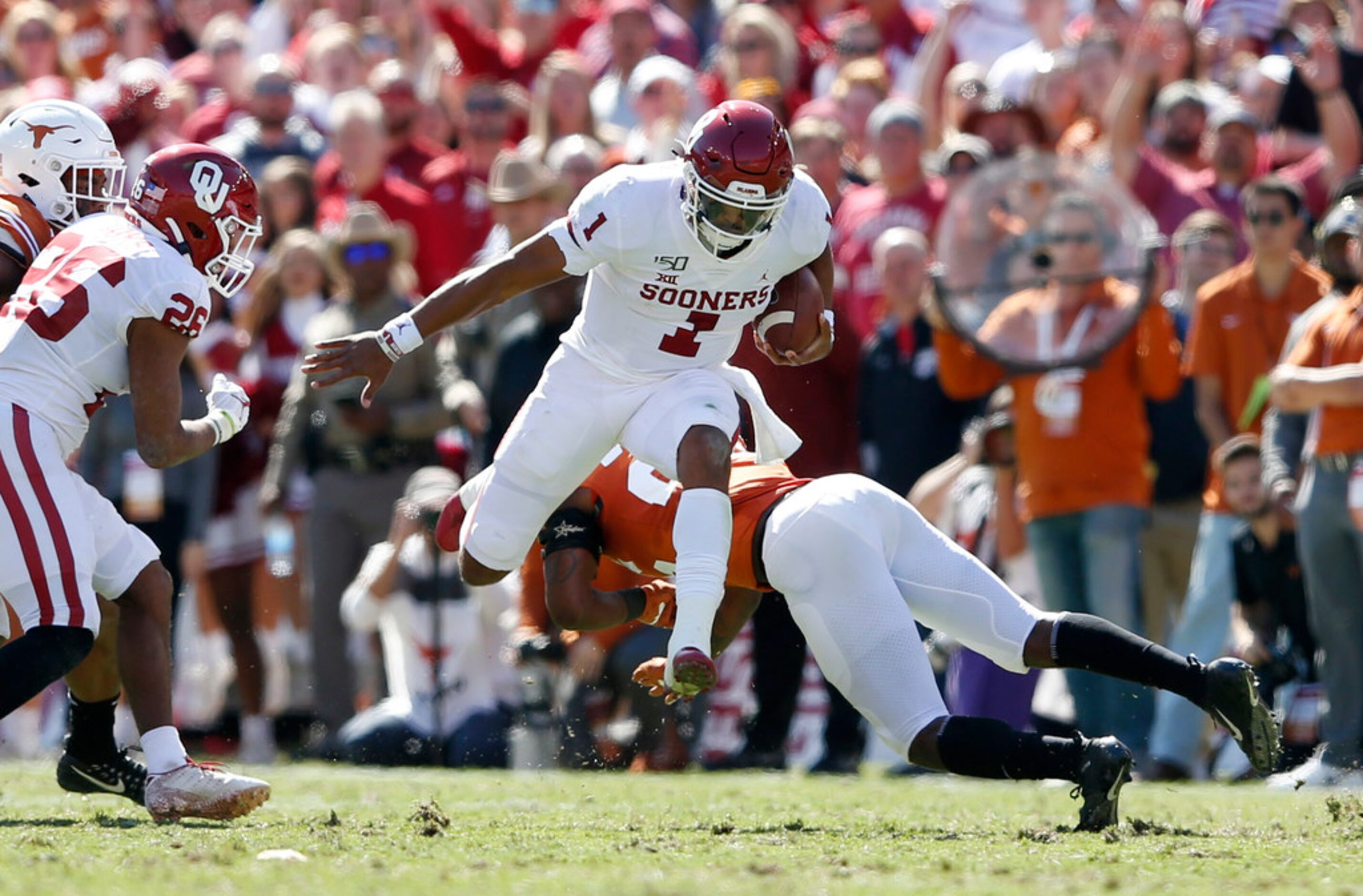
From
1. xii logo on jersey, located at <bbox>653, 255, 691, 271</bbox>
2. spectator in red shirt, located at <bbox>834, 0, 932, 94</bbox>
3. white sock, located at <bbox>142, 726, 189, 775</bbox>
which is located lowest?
white sock, located at <bbox>142, 726, 189, 775</bbox>

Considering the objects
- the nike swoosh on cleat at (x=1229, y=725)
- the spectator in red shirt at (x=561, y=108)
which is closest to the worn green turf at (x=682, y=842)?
the nike swoosh on cleat at (x=1229, y=725)

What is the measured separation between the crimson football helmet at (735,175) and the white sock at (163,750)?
6.62 feet

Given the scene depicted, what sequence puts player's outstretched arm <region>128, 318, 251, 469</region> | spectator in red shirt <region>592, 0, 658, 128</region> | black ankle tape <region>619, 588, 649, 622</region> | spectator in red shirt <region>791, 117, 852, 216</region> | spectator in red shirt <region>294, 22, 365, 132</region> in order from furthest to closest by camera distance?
spectator in red shirt <region>294, 22, 365, 132</region>, spectator in red shirt <region>592, 0, 658, 128</region>, spectator in red shirt <region>791, 117, 852, 216</region>, black ankle tape <region>619, 588, 649, 622</region>, player's outstretched arm <region>128, 318, 251, 469</region>

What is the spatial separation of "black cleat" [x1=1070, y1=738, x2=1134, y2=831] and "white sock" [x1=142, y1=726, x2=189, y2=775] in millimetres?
2445

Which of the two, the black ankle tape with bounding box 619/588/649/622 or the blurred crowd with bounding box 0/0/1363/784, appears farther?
the blurred crowd with bounding box 0/0/1363/784

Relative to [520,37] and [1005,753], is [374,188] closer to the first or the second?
[520,37]

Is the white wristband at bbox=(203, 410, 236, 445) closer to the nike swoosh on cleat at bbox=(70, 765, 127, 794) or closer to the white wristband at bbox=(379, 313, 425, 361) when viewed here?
the white wristband at bbox=(379, 313, 425, 361)

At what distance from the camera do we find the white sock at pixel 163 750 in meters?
5.82

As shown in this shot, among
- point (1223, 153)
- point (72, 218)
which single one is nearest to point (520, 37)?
point (1223, 153)

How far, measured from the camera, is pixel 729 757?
29.0 feet

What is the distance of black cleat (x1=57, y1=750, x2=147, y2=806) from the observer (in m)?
6.06

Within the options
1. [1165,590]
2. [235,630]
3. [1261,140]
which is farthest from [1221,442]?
[235,630]

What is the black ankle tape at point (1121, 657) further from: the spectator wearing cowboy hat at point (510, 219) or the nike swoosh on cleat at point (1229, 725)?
the spectator wearing cowboy hat at point (510, 219)

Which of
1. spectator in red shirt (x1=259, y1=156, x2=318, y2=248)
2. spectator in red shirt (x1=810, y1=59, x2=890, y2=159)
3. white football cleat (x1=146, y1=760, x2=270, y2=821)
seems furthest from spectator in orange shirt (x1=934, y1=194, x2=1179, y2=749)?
white football cleat (x1=146, y1=760, x2=270, y2=821)
